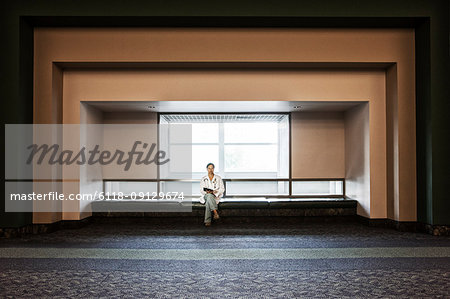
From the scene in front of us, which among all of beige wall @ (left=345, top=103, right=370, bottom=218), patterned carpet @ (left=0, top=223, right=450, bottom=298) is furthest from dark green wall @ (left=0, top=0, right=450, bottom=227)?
patterned carpet @ (left=0, top=223, right=450, bottom=298)

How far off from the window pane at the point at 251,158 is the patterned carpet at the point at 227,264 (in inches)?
78.6

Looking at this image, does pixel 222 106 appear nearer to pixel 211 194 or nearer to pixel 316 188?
pixel 211 194

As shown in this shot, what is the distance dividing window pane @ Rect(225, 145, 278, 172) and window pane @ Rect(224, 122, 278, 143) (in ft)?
0.47

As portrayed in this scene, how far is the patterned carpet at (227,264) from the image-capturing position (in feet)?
11.2

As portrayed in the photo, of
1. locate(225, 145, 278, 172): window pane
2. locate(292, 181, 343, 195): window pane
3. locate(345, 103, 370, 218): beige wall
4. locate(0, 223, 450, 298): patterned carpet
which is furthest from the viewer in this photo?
locate(225, 145, 278, 172): window pane

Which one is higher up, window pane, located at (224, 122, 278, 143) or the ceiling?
the ceiling

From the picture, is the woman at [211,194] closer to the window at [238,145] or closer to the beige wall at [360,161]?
the window at [238,145]

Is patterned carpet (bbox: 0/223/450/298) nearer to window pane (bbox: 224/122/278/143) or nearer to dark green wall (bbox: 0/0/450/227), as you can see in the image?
dark green wall (bbox: 0/0/450/227)

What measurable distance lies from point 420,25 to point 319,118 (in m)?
2.73

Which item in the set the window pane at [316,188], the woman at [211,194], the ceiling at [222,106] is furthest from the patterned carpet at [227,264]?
the ceiling at [222,106]

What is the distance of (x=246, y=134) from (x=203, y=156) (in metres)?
1.14

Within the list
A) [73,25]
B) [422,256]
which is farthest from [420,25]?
[73,25]

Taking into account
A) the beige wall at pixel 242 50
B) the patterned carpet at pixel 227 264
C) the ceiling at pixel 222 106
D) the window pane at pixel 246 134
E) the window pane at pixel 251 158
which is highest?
the beige wall at pixel 242 50

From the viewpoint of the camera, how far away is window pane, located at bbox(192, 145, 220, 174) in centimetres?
812
